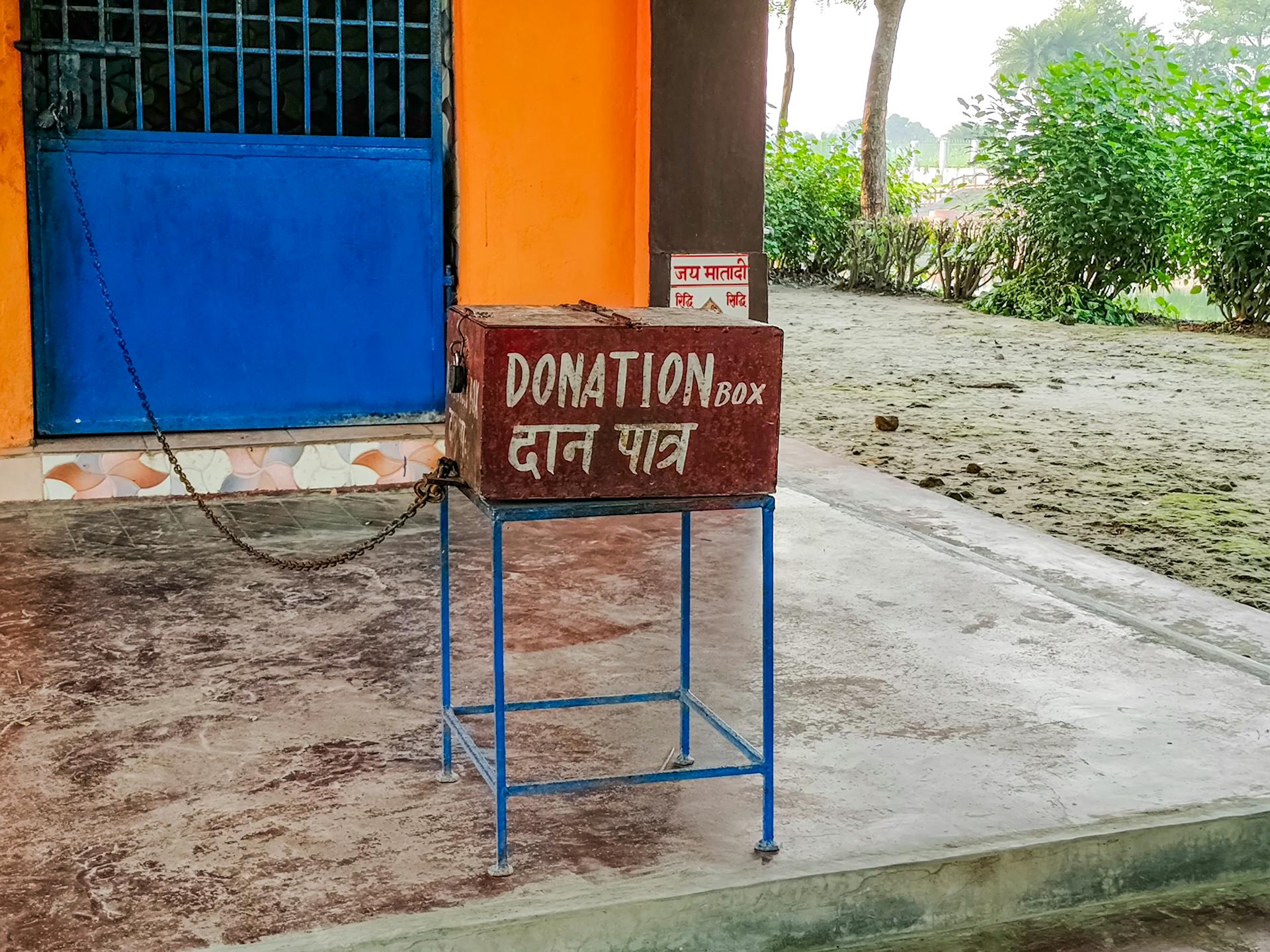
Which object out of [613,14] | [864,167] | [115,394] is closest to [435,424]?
[115,394]

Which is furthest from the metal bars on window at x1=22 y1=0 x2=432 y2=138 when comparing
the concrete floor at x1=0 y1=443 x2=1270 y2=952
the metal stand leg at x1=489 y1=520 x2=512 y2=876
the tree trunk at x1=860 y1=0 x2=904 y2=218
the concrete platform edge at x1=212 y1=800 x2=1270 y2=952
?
the tree trunk at x1=860 y1=0 x2=904 y2=218

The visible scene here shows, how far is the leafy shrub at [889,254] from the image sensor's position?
775 inches

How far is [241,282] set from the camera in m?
6.62

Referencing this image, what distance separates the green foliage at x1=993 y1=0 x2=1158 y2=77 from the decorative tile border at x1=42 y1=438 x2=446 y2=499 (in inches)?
3212

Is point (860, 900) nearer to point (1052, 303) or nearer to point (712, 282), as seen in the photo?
point (712, 282)

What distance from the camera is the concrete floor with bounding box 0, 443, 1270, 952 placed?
2.90 meters

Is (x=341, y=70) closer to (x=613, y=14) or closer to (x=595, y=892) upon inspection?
(x=613, y=14)

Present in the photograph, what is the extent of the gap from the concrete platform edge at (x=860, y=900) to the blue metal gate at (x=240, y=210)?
14.3ft

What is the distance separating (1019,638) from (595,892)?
2.25 metres

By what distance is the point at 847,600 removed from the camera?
508 cm

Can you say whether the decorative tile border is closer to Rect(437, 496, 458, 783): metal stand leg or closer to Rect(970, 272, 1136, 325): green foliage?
Rect(437, 496, 458, 783): metal stand leg

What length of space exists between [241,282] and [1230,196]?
1191cm

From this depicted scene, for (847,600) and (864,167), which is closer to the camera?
(847,600)

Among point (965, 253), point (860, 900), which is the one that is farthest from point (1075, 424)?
point (965, 253)
